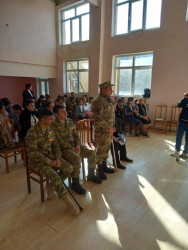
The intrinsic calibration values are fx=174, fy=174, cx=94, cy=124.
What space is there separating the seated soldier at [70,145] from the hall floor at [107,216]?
0.28 metres

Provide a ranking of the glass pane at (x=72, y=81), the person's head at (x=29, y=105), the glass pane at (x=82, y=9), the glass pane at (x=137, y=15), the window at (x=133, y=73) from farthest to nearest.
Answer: the glass pane at (x=72, y=81) < the glass pane at (x=82, y=9) < the window at (x=133, y=73) < the glass pane at (x=137, y=15) < the person's head at (x=29, y=105)

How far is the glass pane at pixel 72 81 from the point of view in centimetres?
794

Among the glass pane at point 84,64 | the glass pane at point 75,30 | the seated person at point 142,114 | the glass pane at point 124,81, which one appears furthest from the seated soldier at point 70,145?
the glass pane at point 75,30

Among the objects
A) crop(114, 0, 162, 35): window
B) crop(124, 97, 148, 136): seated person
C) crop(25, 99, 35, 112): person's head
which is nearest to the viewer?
crop(25, 99, 35, 112): person's head

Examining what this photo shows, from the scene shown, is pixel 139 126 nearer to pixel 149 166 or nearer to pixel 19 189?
pixel 149 166

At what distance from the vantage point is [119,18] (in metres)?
6.18

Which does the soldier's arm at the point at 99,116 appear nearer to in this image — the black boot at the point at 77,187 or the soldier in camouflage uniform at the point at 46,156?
the soldier in camouflage uniform at the point at 46,156

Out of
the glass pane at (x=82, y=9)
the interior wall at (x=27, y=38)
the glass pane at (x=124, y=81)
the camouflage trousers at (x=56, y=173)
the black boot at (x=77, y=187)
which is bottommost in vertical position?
the black boot at (x=77, y=187)

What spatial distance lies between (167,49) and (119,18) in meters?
2.22

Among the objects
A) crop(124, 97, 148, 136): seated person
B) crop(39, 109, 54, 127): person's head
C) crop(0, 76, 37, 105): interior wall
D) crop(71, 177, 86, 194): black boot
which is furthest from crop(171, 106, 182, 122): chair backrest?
crop(0, 76, 37, 105): interior wall

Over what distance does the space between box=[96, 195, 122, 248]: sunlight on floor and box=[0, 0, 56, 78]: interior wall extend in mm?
6544

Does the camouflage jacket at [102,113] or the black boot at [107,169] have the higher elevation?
the camouflage jacket at [102,113]

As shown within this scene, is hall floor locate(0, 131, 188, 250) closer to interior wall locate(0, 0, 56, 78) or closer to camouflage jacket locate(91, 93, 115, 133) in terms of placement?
camouflage jacket locate(91, 93, 115, 133)

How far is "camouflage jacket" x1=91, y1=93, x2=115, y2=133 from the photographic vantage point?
7.88 ft
